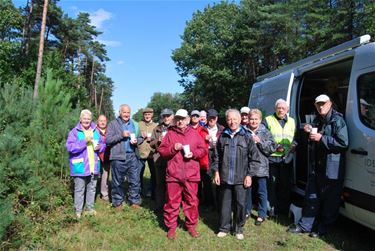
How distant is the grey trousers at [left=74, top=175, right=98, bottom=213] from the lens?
253 inches

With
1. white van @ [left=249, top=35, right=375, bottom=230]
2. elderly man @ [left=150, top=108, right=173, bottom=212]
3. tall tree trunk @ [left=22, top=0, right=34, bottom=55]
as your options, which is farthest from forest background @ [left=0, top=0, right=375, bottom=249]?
white van @ [left=249, top=35, right=375, bottom=230]

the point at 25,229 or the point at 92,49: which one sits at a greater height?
the point at 92,49

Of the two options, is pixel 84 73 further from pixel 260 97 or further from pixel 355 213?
pixel 355 213

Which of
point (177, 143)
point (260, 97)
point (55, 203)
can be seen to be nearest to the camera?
point (177, 143)

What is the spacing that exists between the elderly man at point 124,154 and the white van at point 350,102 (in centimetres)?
289

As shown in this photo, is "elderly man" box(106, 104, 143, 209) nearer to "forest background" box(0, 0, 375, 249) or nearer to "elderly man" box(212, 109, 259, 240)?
"forest background" box(0, 0, 375, 249)

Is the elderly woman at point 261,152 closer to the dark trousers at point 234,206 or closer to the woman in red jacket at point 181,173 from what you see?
the dark trousers at point 234,206

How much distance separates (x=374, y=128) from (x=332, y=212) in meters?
1.34

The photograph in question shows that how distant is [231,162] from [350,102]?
5.89 feet

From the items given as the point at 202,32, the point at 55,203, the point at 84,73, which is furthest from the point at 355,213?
the point at 84,73

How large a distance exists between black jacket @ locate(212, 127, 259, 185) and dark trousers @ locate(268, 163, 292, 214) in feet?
3.09

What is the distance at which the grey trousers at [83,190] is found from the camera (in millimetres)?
6426

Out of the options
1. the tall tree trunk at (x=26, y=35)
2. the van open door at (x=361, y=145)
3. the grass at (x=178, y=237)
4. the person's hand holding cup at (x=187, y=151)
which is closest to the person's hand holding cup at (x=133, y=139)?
the grass at (x=178, y=237)

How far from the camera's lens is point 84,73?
192ft
